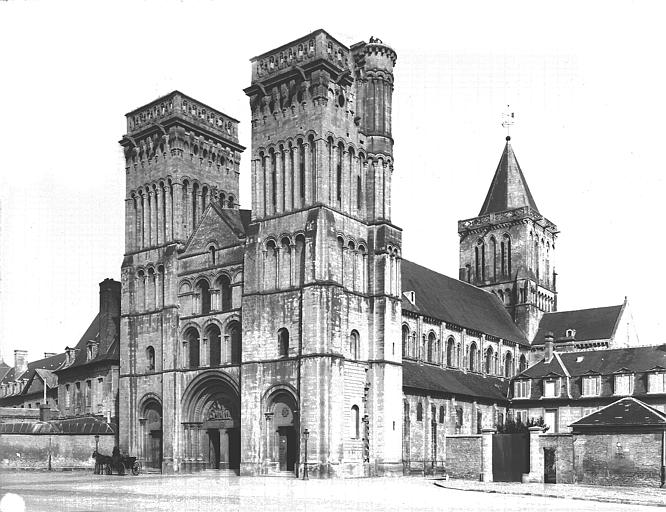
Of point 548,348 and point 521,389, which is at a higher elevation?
point 548,348

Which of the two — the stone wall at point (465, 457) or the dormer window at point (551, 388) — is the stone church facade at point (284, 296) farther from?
the dormer window at point (551, 388)

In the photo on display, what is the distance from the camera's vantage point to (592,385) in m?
56.4

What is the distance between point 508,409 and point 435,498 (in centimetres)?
3326

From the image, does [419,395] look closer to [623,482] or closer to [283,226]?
[283,226]

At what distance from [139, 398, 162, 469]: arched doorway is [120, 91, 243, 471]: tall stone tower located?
6cm

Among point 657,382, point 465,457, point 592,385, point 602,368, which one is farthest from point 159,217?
point 657,382

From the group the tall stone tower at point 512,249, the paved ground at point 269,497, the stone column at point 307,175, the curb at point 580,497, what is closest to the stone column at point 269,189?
the stone column at point 307,175

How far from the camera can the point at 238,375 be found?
47.2 m

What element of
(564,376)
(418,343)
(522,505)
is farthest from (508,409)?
(522,505)

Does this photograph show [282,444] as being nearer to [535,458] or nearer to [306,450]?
[306,450]

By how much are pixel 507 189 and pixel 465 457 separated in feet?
141

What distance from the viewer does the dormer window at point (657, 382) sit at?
5309 cm

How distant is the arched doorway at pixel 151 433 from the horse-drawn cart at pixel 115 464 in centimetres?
260

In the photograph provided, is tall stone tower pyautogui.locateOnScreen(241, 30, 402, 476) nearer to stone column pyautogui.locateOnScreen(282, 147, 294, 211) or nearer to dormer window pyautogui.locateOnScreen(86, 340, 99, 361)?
stone column pyautogui.locateOnScreen(282, 147, 294, 211)
